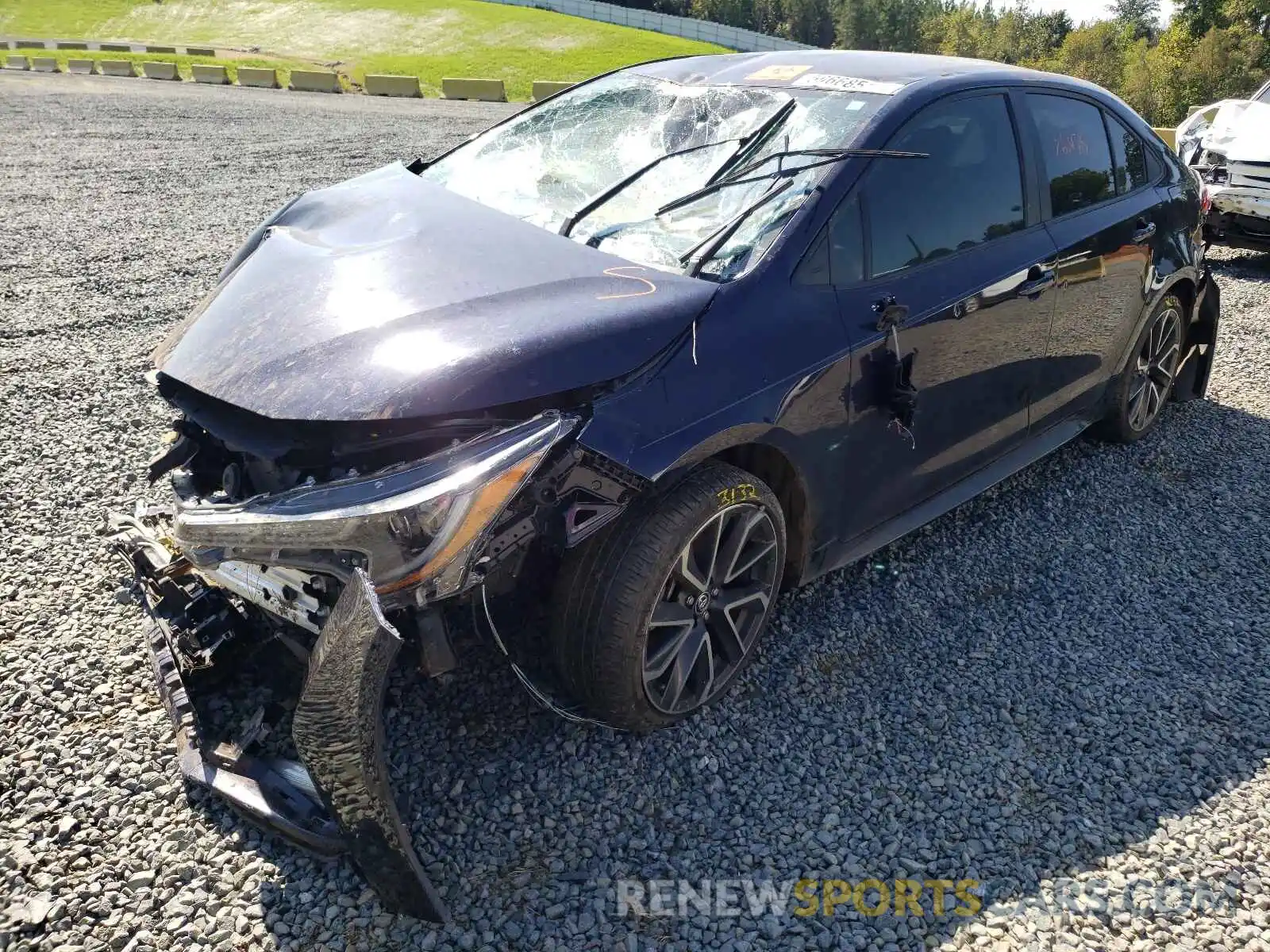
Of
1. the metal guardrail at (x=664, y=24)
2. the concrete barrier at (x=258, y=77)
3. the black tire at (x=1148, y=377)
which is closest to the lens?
the black tire at (x=1148, y=377)

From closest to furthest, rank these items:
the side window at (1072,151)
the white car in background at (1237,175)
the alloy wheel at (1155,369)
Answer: the side window at (1072,151)
the alloy wheel at (1155,369)
the white car in background at (1237,175)

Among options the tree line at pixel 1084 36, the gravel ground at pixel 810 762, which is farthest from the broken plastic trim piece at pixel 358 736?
the tree line at pixel 1084 36

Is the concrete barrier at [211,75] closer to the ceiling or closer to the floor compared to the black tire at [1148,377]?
closer to the ceiling

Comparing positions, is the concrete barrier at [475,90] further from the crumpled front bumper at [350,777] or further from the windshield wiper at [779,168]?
the crumpled front bumper at [350,777]

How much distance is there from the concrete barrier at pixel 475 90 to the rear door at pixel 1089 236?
23308 millimetres

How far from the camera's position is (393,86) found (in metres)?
25.3

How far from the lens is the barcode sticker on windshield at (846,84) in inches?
123

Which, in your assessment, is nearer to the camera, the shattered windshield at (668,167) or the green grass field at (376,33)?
the shattered windshield at (668,167)

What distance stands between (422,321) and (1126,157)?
347 cm

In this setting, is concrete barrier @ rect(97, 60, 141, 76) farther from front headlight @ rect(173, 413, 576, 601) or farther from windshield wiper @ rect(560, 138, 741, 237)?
front headlight @ rect(173, 413, 576, 601)

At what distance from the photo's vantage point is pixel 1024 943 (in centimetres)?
219

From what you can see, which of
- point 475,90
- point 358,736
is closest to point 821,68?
point 358,736

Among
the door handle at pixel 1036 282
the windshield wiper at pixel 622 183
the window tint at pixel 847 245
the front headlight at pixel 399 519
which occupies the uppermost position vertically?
the windshield wiper at pixel 622 183

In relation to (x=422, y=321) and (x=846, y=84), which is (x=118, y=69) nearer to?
(x=846, y=84)
